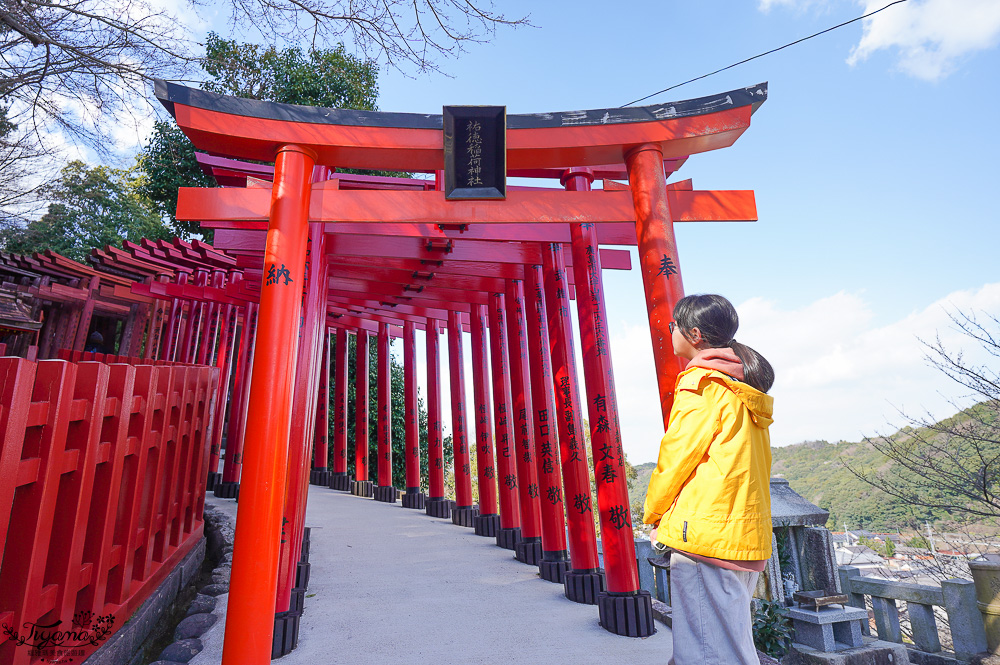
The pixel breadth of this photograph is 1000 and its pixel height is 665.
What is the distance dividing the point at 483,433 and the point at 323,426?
6.08m

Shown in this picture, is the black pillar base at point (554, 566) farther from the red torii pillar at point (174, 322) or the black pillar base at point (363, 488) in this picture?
the red torii pillar at point (174, 322)

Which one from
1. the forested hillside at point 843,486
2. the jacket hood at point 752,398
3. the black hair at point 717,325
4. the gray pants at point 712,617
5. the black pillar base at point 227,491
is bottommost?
the forested hillside at point 843,486

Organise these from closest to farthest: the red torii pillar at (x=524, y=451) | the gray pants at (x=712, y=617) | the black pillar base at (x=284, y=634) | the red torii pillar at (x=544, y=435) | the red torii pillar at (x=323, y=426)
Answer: the gray pants at (x=712, y=617) → the black pillar base at (x=284, y=634) → the red torii pillar at (x=544, y=435) → the red torii pillar at (x=524, y=451) → the red torii pillar at (x=323, y=426)

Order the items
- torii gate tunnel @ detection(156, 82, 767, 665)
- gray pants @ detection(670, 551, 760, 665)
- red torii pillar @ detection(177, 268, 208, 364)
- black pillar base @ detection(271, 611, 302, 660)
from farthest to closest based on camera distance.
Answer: red torii pillar @ detection(177, 268, 208, 364)
black pillar base @ detection(271, 611, 302, 660)
torii gate tunnel @ detection(156, 82, 767, 665)
gray pants @ detection(670, 551, 760, 665)

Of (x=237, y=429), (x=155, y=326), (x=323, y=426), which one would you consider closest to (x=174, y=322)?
(x=155, y=326)

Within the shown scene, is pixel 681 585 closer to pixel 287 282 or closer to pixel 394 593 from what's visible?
pixel 287 282

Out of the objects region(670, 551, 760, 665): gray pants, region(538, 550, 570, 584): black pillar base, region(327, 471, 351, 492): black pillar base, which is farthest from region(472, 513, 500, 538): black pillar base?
region(670, 551, 760, 665): gray pants

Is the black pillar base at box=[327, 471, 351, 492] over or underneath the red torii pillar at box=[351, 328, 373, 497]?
underneath

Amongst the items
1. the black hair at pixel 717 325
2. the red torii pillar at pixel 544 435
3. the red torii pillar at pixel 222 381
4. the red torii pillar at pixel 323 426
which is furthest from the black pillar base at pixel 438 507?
the black hair at pixel 717 325

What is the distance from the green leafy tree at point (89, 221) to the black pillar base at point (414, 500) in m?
11.3

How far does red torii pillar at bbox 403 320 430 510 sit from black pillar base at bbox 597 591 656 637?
7.15 meters

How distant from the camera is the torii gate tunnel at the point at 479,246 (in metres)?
3.74

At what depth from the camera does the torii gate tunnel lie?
3740mm

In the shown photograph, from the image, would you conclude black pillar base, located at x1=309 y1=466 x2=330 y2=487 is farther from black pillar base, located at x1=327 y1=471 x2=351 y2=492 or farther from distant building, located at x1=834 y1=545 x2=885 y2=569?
distant building, located at x1=834 y1=545 x2=885 y2=569
